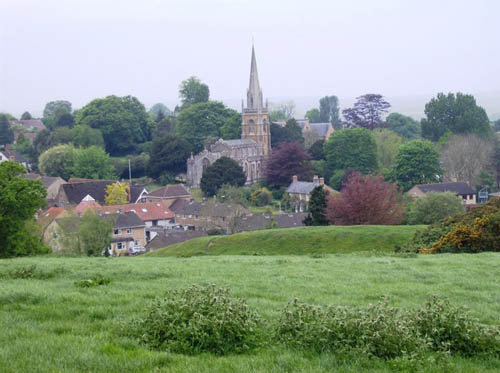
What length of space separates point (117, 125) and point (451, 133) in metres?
59.0

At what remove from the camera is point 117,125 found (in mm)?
122312

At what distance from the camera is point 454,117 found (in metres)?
115

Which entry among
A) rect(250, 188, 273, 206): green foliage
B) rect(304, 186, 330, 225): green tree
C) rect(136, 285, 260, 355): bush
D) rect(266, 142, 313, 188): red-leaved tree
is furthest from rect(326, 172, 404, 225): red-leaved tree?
rect(266, 142, 313, 188): red-leaved tree

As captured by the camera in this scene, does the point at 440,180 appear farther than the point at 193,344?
Yes

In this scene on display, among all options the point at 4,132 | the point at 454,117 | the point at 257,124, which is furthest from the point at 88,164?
the point at 454,117

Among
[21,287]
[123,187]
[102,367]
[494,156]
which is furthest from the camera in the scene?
[494,156]

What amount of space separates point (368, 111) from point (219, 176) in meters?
61.6

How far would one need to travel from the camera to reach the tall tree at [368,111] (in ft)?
472

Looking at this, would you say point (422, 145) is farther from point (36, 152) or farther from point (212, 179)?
point (36, 152)

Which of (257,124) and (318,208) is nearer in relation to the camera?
(318,208)

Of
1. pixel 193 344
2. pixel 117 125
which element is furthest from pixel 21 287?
pixel 117 125

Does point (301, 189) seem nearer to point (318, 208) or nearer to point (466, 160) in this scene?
point (466, 160)

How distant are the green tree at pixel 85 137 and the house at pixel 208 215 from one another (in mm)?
37188

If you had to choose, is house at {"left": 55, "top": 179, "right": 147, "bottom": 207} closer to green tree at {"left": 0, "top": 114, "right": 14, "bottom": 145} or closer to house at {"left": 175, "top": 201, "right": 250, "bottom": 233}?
house at {"left": 175, "top": 201, "right": 250, "bottom": 233}
